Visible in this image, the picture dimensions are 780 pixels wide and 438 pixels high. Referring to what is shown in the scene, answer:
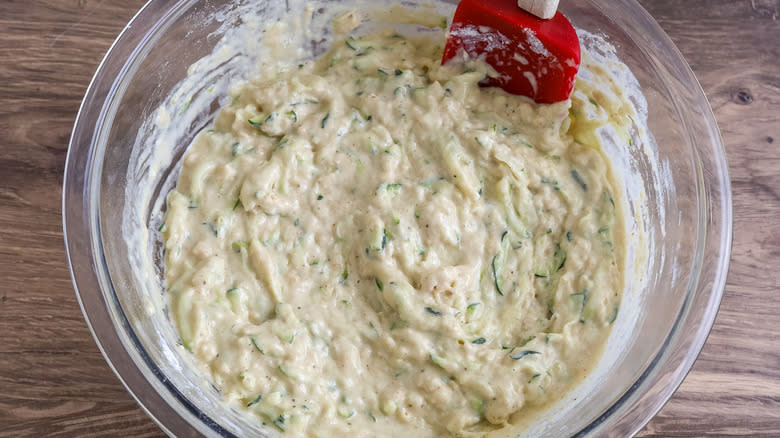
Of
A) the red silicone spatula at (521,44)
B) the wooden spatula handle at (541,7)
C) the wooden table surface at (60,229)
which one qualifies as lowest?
the wooden table surface at (60,229)

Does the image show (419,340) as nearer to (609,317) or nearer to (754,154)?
(609,317)

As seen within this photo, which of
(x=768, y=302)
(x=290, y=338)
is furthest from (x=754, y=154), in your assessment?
(x=290, y=338)

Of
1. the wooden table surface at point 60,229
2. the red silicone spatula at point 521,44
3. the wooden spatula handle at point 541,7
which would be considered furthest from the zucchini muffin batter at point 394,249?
the wooden table surface at point 60,229

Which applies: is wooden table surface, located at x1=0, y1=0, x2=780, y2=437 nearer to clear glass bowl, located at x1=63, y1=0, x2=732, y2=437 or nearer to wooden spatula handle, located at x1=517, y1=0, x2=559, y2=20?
Answer: clear glass bowl, located at x1=63, y1=0, x2=732, y2=437

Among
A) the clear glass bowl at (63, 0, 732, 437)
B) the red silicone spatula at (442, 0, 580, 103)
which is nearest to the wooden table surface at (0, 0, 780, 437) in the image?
the clear glass bowl at (63, 0, 732, 437)

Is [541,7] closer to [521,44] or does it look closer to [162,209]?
[521,44]

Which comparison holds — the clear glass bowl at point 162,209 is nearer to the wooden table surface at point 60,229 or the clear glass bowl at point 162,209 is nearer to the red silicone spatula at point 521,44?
the red silicone spatula at point 521,44
